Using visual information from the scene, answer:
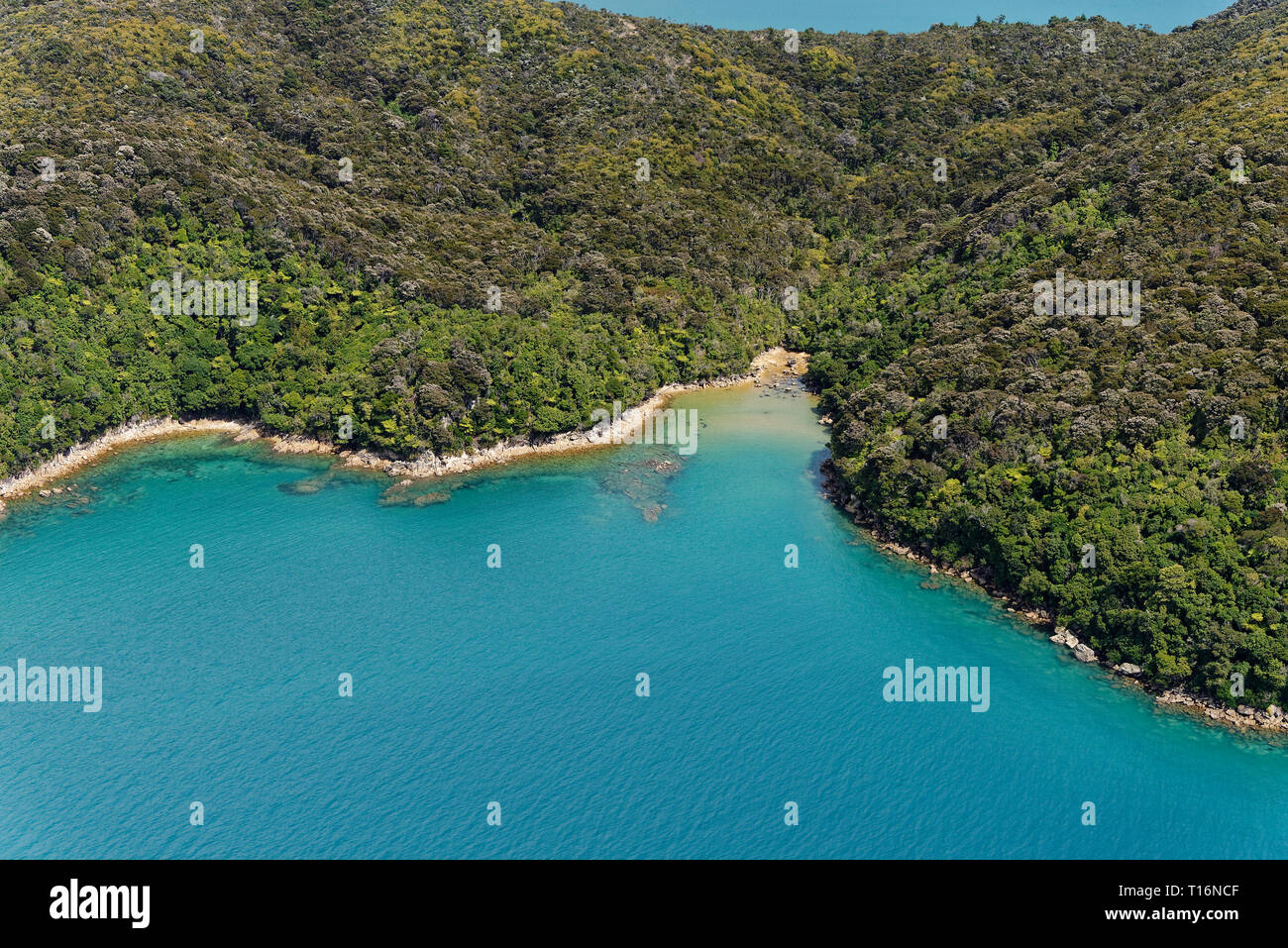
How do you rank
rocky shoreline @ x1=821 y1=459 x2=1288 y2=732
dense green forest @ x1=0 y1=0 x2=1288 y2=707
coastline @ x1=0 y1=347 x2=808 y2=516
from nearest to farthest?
rocky shoreline @ x1=821 y1=459 x2=1288 y2=732 → dense green forest @ x1=0 y1=0 x2=1288 y2=707 → coastline @ x1=0 y1=347 x2=808 y2=516

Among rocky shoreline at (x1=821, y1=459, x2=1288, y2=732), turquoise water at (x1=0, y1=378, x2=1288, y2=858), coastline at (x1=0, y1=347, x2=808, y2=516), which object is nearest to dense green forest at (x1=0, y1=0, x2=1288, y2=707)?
rocky shoreline at (x1=821, y1=459, x2=1288, y2=732)

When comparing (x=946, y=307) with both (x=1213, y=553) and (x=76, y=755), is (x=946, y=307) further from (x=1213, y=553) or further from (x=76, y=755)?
(x=76, y=755)

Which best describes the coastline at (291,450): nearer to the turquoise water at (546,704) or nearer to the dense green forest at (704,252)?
the dense green forest at (704,252)

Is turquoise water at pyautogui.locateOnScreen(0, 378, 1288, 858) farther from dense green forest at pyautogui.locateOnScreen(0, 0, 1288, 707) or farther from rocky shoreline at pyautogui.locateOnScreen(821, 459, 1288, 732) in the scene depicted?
dense green forest at pyautogui.locateOnScreen(0, 0, 1288, 707)

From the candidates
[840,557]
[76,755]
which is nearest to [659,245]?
[840,557]

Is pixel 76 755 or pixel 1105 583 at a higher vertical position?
pixel 1105 583

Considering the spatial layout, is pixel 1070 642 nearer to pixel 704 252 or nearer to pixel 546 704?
pixel 546 704
